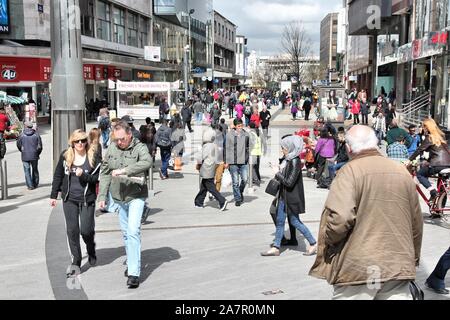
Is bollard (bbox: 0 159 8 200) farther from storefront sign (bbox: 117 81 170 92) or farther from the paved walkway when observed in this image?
storefront sign (bbox: 117 81 170 92)

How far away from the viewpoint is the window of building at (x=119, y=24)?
152ft

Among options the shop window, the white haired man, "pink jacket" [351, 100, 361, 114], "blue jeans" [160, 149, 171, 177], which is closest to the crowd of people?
the white haired man

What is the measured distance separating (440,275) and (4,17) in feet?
101

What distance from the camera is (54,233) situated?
8680 millimetres

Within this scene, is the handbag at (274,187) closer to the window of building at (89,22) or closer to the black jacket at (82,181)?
the black jacket at (82,181)

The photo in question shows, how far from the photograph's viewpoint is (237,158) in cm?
1102

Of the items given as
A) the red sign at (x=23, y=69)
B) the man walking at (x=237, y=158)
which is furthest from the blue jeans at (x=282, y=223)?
the red sign at (x=23, y=69)

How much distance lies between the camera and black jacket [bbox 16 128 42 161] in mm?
12836

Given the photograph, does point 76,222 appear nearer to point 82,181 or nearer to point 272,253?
point 82,181

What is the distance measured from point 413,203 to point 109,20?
44.1m

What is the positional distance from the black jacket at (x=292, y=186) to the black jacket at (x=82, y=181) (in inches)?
88.8

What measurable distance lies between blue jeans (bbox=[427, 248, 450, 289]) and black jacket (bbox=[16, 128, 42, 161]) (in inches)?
390
